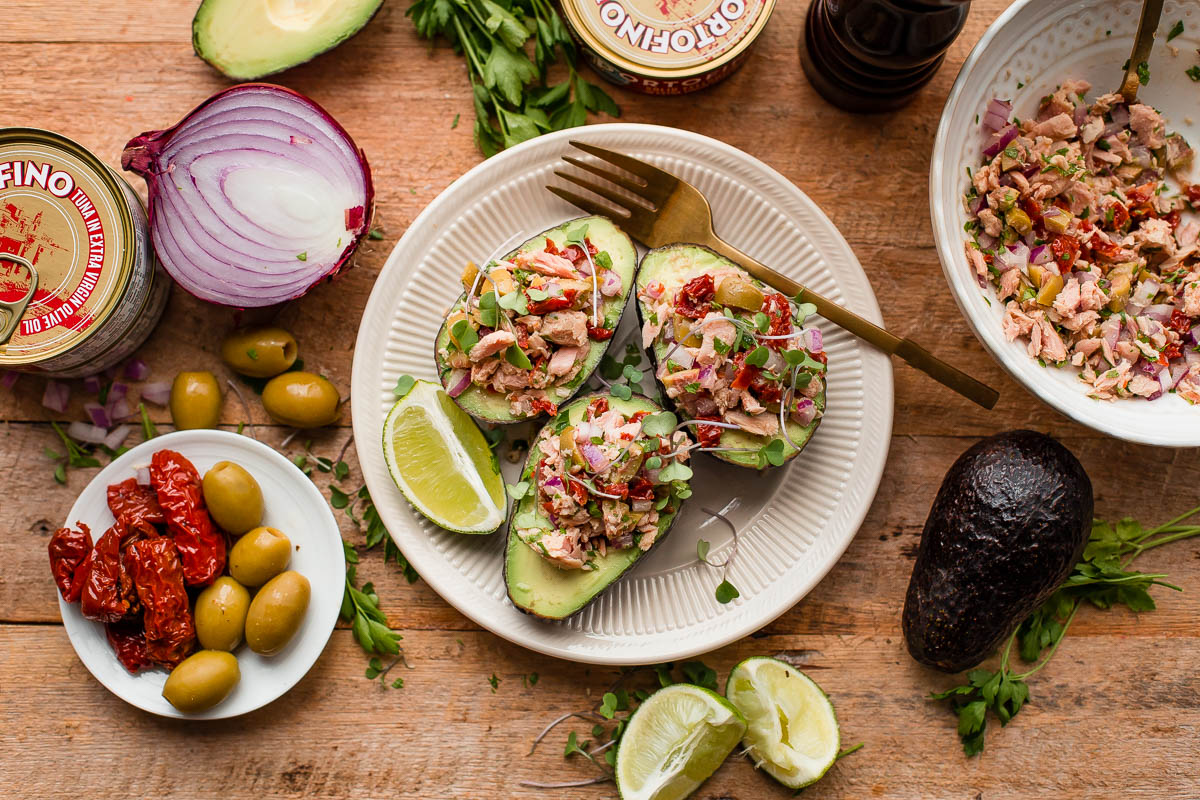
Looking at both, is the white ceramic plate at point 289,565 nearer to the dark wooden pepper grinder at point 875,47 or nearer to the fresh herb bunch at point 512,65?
the fresh herb bunch at point 512,65

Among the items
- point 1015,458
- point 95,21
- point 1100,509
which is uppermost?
point 95,21

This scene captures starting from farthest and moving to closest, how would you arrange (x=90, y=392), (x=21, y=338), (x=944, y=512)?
(x=90, y=392) < (x=944, y=512) < (x=21, y=338)

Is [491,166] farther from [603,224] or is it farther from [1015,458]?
[1015,458]

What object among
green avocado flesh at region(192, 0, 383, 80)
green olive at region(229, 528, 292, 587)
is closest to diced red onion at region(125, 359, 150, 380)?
green olive at region(229, 528, 292, 587)

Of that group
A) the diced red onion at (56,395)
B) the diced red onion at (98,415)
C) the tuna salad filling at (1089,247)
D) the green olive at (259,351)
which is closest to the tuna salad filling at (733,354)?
the tuna salad filling at (1089,247)

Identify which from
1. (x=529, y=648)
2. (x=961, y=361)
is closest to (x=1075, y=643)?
(x=961, y=361)

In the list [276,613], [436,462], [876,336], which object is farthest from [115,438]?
[876,336]
